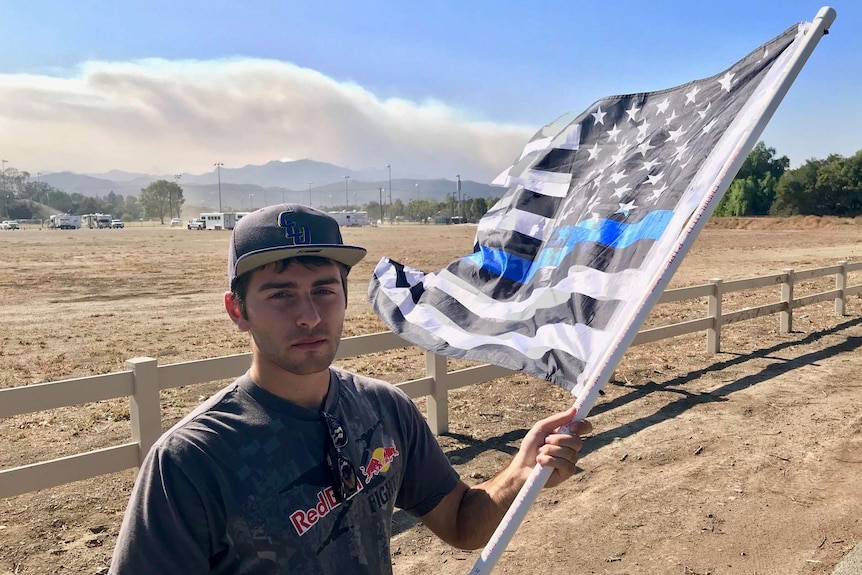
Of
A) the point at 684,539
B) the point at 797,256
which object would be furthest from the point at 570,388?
the point at 797,256

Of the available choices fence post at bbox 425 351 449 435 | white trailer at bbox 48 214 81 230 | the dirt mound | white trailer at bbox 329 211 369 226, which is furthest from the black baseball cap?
white trailer at bbox 48 214 81 230

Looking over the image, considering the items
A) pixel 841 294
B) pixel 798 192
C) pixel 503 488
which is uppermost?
pixel 798 192

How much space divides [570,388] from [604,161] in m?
1.09

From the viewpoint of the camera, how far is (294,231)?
188 cm

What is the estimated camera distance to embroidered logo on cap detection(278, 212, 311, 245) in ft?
6.12

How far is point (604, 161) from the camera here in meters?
3.04

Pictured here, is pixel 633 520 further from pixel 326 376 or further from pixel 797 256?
pixel 797 256

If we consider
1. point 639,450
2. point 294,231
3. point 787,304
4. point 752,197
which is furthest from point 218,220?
point 294,231

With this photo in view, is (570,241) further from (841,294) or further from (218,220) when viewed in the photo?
(218,220)

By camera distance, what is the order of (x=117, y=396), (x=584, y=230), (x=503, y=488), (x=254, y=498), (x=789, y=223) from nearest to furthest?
1. (x=254, y=498)
2. (x=503, y=488)
3. (x=584, y=230)
4. (x=117, y=396)
5. (x=789, y=223)

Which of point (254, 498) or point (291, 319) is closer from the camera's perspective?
point (254, 498)

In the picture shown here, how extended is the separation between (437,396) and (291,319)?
5143mm

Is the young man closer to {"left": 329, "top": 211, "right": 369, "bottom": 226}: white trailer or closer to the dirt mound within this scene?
the dirt mound

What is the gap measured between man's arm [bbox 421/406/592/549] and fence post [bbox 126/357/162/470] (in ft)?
9.76
